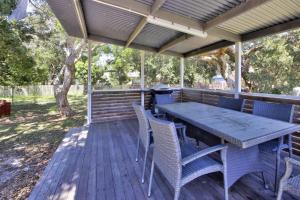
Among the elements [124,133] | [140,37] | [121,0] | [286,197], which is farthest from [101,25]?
[286,197]

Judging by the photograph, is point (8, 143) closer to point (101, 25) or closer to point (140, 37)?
point (101, 25)

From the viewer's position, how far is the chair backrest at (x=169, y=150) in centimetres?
148

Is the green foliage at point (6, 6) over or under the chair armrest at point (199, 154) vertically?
over

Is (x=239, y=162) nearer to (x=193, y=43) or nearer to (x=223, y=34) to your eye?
(x=223, y=34)

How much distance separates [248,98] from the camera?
4.09m

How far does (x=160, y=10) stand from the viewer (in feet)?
10.4

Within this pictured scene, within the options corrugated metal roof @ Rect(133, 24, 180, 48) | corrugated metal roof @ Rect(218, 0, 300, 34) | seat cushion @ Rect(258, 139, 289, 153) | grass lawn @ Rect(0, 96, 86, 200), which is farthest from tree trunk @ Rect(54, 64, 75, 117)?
seat cushion @ Rect(258, 139, 289, 153)

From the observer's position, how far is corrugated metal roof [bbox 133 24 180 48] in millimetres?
4422

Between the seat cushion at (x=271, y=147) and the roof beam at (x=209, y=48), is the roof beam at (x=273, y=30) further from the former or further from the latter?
the seat cushion at (x=271, y=147)

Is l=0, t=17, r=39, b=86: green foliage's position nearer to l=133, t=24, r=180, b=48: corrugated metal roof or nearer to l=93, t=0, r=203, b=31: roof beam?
l=133, t=24, r=180, b=48: corrugated metal roof

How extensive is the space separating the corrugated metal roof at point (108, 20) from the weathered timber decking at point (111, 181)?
2555 mm

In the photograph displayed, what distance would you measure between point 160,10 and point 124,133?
2720 millimetres

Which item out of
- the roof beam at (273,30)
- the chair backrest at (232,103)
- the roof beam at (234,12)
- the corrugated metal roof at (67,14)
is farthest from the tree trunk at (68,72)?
the chair backrest at (232,103)

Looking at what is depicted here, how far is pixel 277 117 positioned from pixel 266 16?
173 cm
